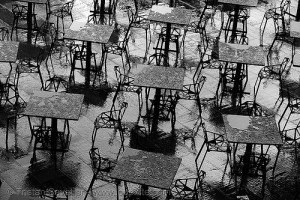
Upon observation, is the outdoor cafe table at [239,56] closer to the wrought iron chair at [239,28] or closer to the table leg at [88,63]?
the wrought iron chair at [239,28]

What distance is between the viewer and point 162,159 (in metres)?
17.5

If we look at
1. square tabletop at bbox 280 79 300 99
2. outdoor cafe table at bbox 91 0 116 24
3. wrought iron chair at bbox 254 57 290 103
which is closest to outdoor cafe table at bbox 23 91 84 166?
wrought iron chair at bbox 254 57 290 103

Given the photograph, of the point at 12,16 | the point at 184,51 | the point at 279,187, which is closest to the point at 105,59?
the point at 184,51

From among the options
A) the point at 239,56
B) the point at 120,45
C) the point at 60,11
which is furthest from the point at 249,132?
the point at 60,11

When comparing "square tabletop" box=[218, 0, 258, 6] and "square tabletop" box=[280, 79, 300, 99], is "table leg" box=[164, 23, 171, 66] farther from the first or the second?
"square tabletop" box=[280, 79, 300, 99]

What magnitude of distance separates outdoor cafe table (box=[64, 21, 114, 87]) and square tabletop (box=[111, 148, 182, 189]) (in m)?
6.27

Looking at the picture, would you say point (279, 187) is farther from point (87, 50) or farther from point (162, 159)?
point (87, 50)

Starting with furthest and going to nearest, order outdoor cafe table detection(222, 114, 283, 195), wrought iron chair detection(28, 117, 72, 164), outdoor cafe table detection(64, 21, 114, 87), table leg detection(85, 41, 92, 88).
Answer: table leg detection(85, 41, 92, 88), outdoor cafe table detection(64, 21, 114, 87), wrought iron chair detection(28, 117, 72, 164), outdoor cafe table detection(222, 114, 283, 195)

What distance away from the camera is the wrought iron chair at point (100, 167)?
1820cm

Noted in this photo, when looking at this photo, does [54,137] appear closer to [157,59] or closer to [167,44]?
[157,59]

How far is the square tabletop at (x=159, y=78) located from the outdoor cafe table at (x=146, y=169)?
3.34 m

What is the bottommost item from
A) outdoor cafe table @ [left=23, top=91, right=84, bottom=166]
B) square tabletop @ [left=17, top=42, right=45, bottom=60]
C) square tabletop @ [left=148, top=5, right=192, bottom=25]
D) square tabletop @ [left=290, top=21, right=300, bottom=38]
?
square tabletop @ [left=17, top=42, right=45, bottom=60]

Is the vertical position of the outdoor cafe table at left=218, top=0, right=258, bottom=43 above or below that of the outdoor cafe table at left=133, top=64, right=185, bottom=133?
above

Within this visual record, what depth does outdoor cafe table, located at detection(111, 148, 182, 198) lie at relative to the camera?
16.8m
